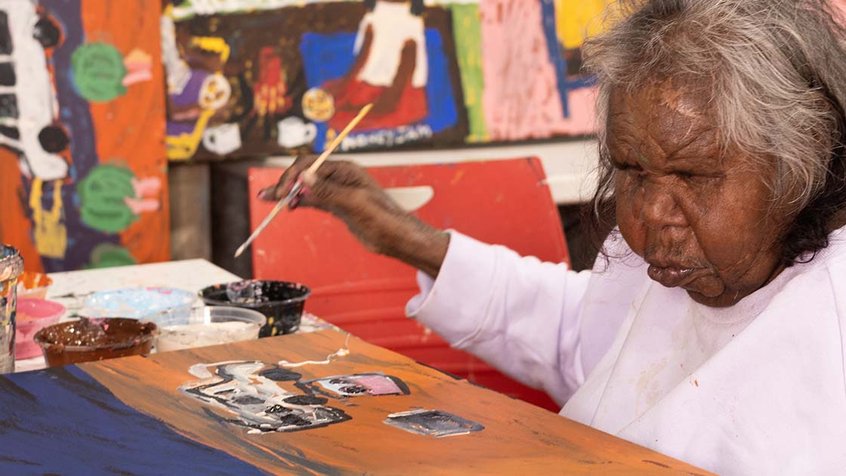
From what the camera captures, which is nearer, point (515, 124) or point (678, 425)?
point (678, 425)

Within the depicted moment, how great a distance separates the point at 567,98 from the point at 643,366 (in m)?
1.84

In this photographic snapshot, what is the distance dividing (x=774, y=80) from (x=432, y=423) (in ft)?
1.57

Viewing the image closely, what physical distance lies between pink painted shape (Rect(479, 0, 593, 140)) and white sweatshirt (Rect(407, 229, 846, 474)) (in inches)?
55.1

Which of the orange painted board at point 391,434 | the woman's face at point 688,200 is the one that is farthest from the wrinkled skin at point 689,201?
the orange painted board at point 391,434

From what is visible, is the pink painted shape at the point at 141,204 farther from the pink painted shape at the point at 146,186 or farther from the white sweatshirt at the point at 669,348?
the white sweatshirt at the point at 669,348

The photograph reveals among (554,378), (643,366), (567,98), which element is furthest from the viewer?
(567,98)

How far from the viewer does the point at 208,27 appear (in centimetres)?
281

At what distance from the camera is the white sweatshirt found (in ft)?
3.83

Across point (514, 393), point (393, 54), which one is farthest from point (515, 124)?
point (514, 393)

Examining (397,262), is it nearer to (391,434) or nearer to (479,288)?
(479,288)

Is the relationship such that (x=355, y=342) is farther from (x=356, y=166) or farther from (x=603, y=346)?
(x=603, y=346)

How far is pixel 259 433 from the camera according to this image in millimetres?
1137

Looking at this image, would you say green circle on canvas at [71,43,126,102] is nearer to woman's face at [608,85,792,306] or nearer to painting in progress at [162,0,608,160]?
painting in progress at [162,0,608,160]

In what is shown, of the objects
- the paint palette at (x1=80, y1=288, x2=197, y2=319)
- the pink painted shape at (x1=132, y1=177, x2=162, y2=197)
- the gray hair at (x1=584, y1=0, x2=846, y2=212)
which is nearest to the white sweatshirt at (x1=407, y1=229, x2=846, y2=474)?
the gray hair at (x1=584, y1=0, x2=846, y2=212)
